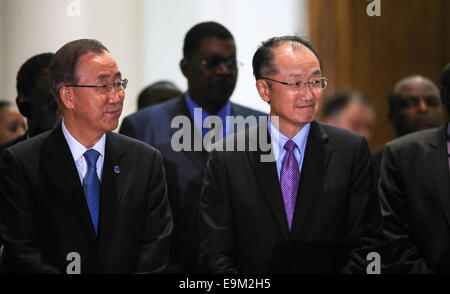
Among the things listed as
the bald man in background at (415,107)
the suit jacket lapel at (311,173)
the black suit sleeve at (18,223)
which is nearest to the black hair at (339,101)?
the bald man in background at (415,107)

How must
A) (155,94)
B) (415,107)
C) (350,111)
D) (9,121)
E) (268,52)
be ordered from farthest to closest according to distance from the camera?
1. (350,111)
2. (9,121)
3. (155,94)
4. (415,107)
5. (268,52)

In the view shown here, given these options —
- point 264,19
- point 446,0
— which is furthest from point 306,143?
point 446,0

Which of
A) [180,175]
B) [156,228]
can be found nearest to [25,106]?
[180,175]

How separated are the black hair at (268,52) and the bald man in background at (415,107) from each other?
40.5 inches

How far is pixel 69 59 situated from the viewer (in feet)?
7.89

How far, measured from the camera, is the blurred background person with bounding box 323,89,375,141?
461 cm

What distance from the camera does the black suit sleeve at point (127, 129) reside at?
2.96 metres

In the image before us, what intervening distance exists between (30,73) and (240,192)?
100 cm

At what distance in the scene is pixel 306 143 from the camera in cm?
255

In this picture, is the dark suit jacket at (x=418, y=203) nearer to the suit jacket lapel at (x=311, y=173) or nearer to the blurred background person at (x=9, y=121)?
the suit jacket lapel at (x=311, y=173)

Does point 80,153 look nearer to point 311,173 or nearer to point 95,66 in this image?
point 95,66

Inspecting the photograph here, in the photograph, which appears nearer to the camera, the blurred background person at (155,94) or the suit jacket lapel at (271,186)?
the suit jacket lapel at (271,186)
